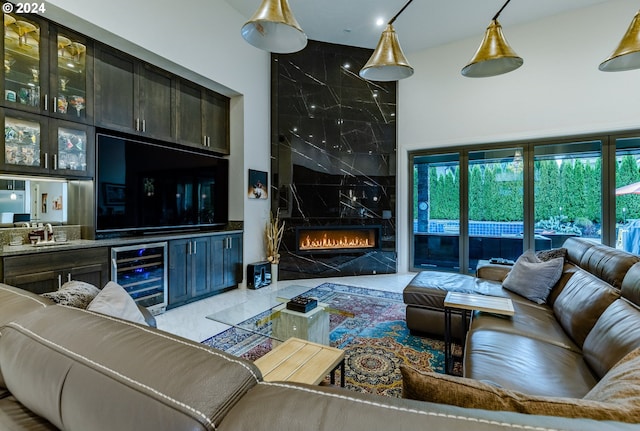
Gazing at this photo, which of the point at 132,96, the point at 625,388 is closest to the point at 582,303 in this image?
the point at 625,388

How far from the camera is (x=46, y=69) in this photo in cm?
283

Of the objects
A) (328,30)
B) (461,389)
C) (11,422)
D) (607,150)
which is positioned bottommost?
(11,422)

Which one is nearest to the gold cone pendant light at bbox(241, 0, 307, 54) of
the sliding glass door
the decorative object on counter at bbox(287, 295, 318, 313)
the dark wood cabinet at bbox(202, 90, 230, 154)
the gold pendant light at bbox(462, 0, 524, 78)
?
the gold pendant light at bbox(462, 0, 524, 78)

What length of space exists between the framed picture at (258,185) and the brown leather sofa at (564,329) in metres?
2.97

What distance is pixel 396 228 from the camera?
5691 millimetres

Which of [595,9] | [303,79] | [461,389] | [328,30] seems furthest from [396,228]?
[461,389]

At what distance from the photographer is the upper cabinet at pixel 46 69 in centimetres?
266

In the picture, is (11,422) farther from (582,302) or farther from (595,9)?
(595,9)

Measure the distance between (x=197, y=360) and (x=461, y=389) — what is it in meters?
0.58

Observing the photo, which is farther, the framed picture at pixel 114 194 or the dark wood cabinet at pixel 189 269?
the dark wood cabinet at pixel 189 269

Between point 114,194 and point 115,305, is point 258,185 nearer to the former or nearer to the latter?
point 114,194

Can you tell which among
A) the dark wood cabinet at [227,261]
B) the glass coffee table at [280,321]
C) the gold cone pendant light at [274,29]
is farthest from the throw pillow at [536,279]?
the dark wood cabinet at [227,261]

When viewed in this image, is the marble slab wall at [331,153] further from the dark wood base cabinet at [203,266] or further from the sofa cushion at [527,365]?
the sofa cushion at [527,365]

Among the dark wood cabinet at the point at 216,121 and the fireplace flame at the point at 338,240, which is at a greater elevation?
the dark wood cabinet at the point at 216,121
